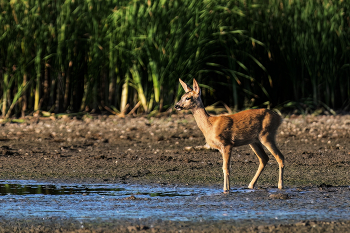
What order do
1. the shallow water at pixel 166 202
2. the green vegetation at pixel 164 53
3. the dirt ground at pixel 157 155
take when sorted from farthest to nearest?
the green vegetation at pixel 164 53 → the dirt ground at pixel 157 155 → the shallow water at pixel 166 202

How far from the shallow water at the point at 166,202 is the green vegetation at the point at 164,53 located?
225 inches

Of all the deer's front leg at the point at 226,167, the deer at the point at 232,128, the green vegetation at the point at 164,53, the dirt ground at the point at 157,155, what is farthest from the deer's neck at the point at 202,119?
the green vegetation at the point at 164,53

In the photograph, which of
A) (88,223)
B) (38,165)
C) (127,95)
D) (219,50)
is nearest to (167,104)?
(127,95)

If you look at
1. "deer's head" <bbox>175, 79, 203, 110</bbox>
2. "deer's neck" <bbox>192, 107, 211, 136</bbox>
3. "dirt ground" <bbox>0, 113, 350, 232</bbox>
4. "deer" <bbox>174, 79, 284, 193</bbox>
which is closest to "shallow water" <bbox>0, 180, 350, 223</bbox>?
"dirt ground" <bbox>0, 113, 350, 232</bbox>

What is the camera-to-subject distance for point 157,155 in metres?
8.91

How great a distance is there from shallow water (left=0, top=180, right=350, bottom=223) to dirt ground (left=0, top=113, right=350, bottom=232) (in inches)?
11.9

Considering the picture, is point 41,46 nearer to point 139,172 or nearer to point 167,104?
point 167,104

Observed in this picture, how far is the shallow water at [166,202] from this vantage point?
16.9 ft

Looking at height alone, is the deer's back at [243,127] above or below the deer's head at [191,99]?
below

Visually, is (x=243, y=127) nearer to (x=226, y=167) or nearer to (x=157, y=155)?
(x=226, y=167)

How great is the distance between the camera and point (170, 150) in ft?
30.7

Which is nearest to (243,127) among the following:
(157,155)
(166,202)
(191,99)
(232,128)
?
(232,128)

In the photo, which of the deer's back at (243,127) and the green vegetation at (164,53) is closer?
the deer's back at (243,127)

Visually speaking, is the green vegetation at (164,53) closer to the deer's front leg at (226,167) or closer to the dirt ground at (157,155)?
the dirt ground at (157,155)
